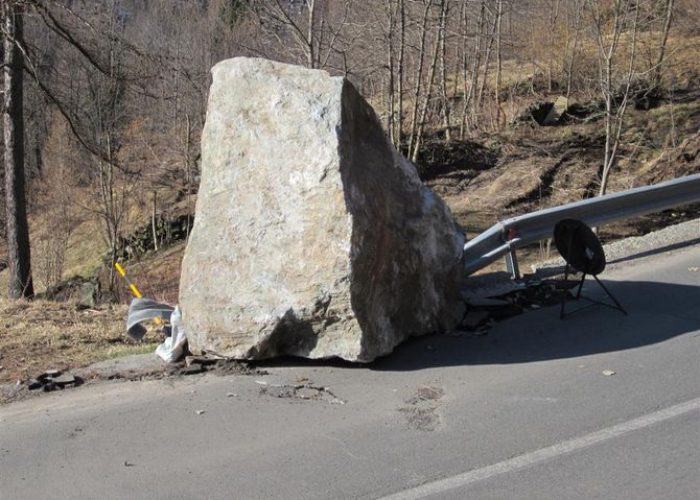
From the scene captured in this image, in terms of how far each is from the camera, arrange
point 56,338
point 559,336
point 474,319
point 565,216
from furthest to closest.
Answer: point 565,216 → point 56,338 → point 474,319 → point 559,336

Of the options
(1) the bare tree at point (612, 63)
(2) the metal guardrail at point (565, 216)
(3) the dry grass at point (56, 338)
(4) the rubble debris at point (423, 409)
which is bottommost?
(3) the dry grass at point (56, 338)

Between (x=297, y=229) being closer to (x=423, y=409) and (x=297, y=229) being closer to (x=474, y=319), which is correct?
(x=423, y=409)

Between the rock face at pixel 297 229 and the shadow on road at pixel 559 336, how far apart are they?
0.22 meters

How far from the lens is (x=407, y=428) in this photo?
4.72 m

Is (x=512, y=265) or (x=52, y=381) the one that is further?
→ (x=512, y=265)

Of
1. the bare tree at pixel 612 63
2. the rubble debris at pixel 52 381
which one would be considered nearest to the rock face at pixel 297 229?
the rubble debris at pixel 52 381

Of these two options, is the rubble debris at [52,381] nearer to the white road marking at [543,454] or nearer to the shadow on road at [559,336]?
the shadow on road at [559,336]

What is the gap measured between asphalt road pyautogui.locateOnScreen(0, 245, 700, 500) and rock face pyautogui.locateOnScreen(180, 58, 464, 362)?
330mm

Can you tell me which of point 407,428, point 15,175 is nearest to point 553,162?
point 15,175

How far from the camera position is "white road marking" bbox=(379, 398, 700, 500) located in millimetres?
3961

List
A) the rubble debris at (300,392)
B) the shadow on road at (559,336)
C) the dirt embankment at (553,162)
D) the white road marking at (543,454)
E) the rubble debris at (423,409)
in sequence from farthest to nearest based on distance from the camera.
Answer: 1. the dirt embankment at (553,162)
2. the shadow on road at (559,336)
3. the rubble debris at (300,392)
4. the rubble debris at (423,409)
5. the white road marking at (543,454)

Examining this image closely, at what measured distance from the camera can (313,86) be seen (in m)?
5.89

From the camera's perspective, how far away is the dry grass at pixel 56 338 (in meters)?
6.27

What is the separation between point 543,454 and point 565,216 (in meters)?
4.77
